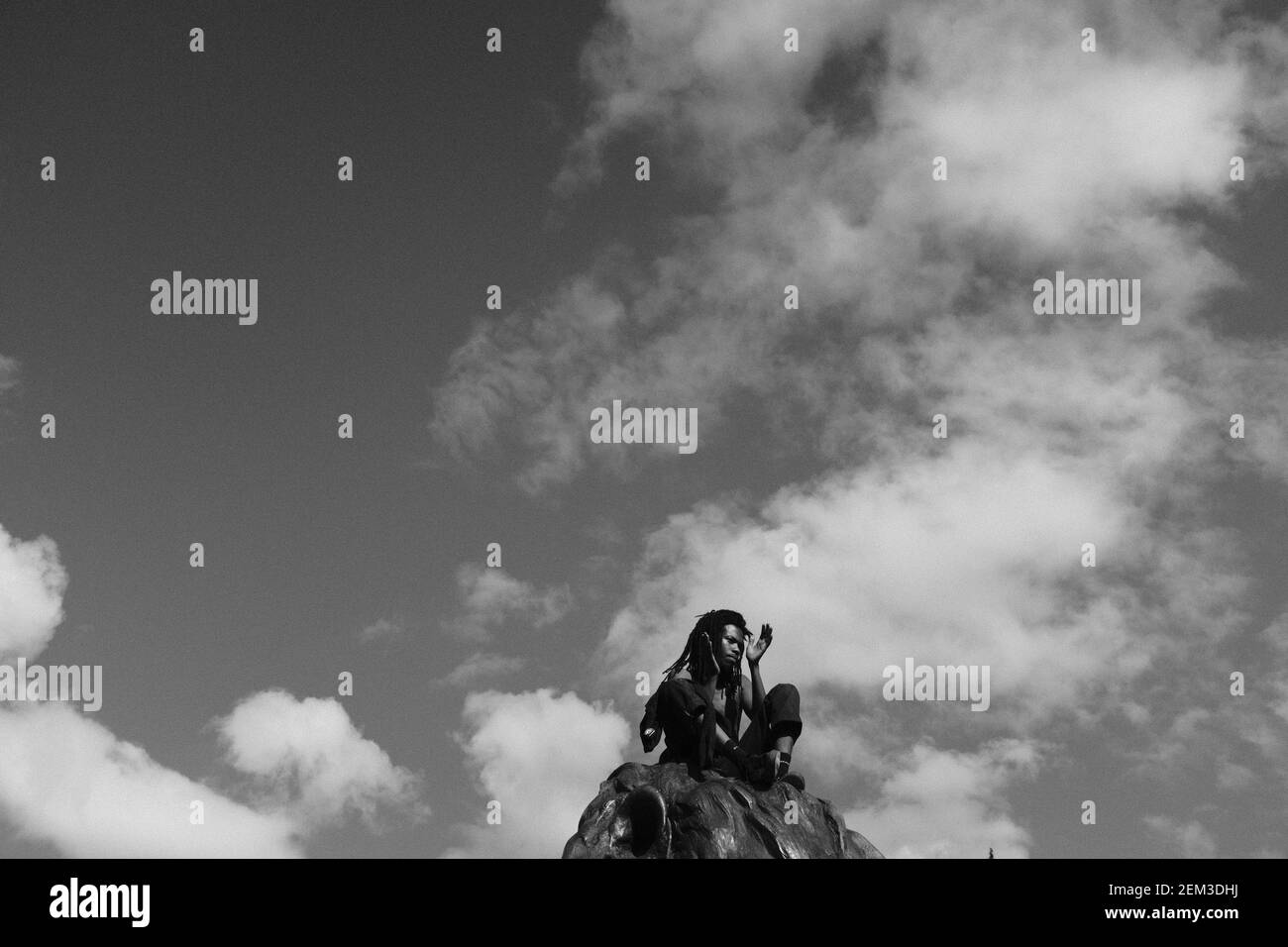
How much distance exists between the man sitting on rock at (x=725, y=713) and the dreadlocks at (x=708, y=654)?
0.06ft

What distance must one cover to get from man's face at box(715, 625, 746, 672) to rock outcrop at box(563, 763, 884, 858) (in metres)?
2.07

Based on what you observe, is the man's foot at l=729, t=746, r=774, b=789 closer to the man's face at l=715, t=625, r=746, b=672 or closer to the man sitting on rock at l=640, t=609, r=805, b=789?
the man sitting on rock at l=640, t=609, r=805, b=789

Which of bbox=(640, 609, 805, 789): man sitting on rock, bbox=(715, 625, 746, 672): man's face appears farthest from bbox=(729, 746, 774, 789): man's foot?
bbox=(715, 625, 746, 672): man's face

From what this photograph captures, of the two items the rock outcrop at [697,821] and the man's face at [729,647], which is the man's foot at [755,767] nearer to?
the rock outcrop at [697,821]

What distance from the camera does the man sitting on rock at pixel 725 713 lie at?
2166 centimetres

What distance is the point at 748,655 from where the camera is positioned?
74.6 ft

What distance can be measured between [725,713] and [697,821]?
2.97 m

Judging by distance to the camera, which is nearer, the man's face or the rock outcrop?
the rock outcrop

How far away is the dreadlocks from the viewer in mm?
22688

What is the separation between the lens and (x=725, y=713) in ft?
73.9
